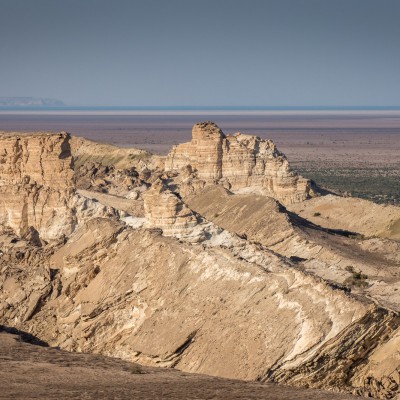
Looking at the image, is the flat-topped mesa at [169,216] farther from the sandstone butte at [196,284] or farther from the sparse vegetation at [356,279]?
the sparse vegetation at [356,279]

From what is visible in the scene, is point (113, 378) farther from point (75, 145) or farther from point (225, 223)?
point (75, 145)

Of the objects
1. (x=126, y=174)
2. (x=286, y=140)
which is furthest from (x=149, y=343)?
(x=286, y=140)

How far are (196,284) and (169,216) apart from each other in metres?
7.74

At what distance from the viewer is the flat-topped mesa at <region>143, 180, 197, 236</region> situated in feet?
99.4

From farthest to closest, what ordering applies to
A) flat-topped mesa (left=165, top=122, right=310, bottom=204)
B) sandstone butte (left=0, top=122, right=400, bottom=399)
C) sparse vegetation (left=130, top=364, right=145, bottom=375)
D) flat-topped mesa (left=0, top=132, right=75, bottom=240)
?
flat-topped mesa (left=165, top=122, right=310, bottom=204) → flat-topped mesa (left=0, top=132, right=75, bottom=240) → sparse vegetation (left=130, top=364, right=145, bottom=375) → sandstone butte (left=0, top=122, right=400, bottom=399)

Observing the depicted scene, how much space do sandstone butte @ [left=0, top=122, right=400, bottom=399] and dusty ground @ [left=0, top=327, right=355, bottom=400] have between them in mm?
1325

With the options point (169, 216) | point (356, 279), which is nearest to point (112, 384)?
point (169, 216)

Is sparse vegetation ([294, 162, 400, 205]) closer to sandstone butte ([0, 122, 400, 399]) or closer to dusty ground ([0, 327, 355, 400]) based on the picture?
sandstone butte ([0, 122, 400, 399])

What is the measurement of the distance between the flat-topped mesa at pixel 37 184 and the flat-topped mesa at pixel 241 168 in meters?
14.3

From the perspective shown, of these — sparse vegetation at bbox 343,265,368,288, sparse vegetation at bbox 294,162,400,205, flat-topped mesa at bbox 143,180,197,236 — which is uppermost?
flat-topped mesa at bbox 143,180,197,236

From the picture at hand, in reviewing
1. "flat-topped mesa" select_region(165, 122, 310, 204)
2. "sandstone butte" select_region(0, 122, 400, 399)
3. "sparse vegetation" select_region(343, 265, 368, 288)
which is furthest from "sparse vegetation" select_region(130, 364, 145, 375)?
"flat-topped mesa" select_region(165, 122, 310, 204)

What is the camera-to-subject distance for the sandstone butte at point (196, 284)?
63.8 feet

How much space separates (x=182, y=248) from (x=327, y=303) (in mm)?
6126

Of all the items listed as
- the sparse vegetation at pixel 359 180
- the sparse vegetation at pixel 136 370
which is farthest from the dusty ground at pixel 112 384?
the sparse vegetation at pixel 359 180
